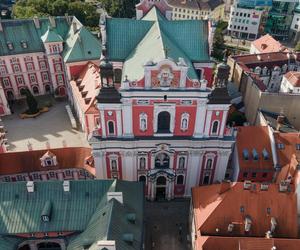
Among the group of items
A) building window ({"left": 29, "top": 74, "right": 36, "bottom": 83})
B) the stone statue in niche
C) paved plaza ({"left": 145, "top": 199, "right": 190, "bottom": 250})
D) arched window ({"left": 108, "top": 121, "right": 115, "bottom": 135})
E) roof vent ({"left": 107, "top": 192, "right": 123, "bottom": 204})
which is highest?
the stone statue in niche

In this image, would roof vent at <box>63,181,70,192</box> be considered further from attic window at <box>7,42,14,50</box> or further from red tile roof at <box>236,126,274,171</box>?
attic window at <box>7,42,14,50</box>

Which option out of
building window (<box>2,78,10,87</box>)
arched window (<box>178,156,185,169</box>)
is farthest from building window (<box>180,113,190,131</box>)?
building window (<box>2,78,10,87</box>)

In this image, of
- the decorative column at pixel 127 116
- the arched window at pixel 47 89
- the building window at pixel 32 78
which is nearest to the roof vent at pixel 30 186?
the decorative column at pixel 127 116

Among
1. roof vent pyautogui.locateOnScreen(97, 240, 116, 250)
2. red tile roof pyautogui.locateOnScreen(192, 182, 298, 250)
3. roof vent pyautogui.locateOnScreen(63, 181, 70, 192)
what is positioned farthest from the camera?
red tile roof pyautogui.locateOnScreen(192, 182, 298, 250)

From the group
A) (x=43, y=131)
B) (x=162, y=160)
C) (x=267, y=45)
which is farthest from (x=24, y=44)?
(x=267, y=45)

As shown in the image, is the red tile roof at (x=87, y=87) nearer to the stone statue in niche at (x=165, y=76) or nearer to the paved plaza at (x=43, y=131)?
the paved plaza at (x=43, y=131)

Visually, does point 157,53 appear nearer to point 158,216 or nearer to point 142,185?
point 142,185
